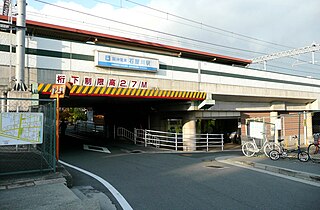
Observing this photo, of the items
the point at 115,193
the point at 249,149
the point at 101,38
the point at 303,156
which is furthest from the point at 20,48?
the point at 303,156

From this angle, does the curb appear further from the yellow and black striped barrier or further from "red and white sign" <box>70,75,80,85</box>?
"red and white sign" <box>70,75,80,85</box>

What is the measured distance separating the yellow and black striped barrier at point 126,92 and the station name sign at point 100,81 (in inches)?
10.9

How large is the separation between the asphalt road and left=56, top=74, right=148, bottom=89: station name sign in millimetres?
5074

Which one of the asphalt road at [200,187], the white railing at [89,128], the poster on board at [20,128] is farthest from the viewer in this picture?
the white railing at [89,128]

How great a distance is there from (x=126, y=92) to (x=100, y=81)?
1.49 m

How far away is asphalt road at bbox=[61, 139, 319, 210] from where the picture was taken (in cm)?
527

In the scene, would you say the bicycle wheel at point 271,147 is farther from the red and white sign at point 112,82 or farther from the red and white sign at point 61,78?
the red and white sign at point 61,78

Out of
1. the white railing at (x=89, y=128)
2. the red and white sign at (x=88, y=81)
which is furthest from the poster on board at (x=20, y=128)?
the white railing at (x=89, y=128)

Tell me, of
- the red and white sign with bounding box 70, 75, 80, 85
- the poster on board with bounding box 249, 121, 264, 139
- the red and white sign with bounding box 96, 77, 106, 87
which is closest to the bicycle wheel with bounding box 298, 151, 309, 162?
the poster on board with bounding box 249, 121, 264, 139

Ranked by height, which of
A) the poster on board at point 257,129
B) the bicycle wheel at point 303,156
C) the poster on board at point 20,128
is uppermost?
the poster on board at point 20,128

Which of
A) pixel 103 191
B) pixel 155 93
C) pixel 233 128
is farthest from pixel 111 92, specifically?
pixel 233 128

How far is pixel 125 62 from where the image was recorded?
14406 mm

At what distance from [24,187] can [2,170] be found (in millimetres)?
1538

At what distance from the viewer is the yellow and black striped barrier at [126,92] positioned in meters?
12.4
